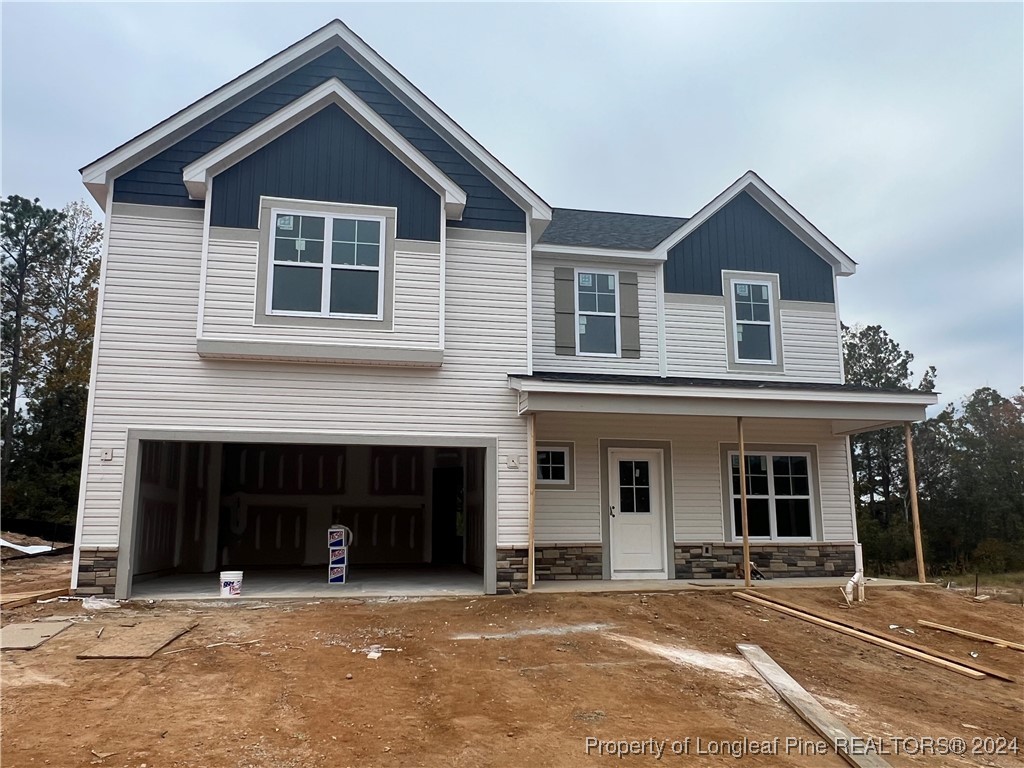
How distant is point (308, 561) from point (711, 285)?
9602 mm

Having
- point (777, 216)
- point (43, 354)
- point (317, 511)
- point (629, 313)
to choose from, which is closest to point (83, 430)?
point (43, 354)

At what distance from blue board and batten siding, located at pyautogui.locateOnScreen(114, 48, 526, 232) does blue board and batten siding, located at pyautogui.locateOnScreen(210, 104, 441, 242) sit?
0.55 m

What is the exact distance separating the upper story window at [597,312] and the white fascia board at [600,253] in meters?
0.32

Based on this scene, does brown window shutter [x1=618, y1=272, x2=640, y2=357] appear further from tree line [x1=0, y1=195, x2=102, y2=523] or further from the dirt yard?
tree line [x1=0, y1=195, x2=102, y2=523]

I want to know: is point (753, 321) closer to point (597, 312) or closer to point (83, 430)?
point (597, 312)

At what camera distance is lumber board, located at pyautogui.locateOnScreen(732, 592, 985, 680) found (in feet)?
23.1

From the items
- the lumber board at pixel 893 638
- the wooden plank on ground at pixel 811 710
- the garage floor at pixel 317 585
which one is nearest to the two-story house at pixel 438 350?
the garage floor at pixel 317 585

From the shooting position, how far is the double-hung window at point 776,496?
12062 millimetres

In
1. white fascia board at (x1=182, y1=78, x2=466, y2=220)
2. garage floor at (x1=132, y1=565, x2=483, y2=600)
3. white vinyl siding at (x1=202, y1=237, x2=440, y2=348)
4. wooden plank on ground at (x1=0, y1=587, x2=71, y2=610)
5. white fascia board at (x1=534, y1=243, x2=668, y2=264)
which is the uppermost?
white fascia board at (x1=182, y1=78, x2=466, y2=220)

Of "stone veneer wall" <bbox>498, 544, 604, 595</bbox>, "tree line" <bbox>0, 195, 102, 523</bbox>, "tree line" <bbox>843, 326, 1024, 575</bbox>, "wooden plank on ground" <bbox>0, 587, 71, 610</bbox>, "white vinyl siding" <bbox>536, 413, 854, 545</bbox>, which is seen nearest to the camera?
"wooden plank on ground" <bbox>0, 587, 71, 610</bbox>

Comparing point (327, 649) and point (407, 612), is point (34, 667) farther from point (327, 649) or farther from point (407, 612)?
point (407, 612)

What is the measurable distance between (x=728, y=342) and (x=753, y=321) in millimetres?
691

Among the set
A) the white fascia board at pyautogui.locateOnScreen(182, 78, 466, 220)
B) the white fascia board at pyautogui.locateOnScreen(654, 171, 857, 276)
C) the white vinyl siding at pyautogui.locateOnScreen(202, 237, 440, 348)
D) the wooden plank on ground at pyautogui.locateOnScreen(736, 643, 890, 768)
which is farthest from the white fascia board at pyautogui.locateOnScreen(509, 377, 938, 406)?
the wooden plank on ground at pyautogui.locateOnScreen(736, 643, 890, 768)

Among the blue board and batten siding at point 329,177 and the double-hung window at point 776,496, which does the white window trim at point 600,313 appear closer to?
the double-hung window at point 776,496
